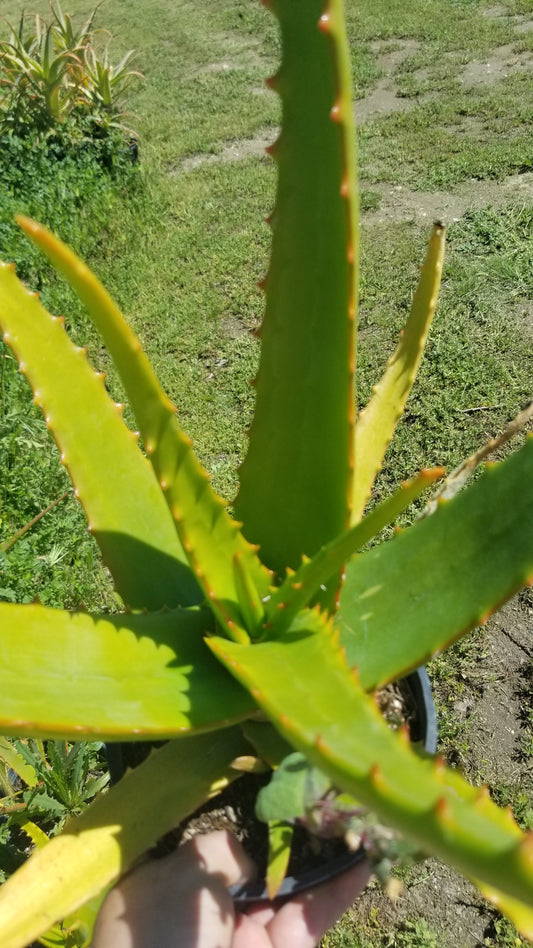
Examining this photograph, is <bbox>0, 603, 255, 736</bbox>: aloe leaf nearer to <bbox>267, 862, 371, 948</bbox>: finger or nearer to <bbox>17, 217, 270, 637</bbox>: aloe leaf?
<bbox>17, 217, 270, 637</bbox>: aloe leaf

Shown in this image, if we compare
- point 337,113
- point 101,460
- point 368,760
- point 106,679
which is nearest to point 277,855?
point 106,679

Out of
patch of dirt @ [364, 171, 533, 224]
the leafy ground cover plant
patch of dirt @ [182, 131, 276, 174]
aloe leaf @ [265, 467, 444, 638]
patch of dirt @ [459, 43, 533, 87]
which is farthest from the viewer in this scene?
patch of dirt @ [459, 43, 533, 87]

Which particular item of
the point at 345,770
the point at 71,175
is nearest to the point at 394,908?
the point at 345,770

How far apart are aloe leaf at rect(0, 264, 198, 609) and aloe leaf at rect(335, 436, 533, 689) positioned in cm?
25

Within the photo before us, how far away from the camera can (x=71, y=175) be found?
3.74 meters

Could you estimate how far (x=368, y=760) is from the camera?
0.50 metres

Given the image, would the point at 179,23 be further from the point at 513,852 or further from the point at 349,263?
the point at 513,852

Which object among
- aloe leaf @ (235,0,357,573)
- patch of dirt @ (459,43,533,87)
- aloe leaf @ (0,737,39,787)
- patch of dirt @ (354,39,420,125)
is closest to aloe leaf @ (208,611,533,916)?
aloe leaf @ (235,0,357,573)

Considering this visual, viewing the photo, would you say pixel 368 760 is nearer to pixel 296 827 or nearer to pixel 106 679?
pixel 106 679

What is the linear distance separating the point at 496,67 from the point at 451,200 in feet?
5.46

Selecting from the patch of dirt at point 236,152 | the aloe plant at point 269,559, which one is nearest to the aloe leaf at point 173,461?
the aloe plant at point 269,559

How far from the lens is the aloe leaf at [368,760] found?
0.39 metres

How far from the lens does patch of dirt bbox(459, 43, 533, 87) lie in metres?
4.27

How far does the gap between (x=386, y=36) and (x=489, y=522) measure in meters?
5.34
